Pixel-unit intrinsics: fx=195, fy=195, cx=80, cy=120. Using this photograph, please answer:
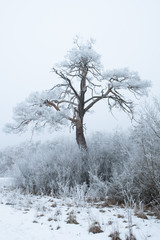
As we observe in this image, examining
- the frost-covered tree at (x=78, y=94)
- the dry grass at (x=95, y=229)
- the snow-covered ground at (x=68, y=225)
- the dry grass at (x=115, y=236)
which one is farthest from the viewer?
the frost-covered tree at (x=78, y=94)

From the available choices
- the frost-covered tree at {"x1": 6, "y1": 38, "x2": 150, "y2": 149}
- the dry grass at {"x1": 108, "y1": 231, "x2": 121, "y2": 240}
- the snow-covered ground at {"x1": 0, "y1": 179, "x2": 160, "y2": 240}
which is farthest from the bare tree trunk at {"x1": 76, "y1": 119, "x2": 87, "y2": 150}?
the dry grass at {"x1": 108, "y1": 231, "x2": 121, "y2": 240}

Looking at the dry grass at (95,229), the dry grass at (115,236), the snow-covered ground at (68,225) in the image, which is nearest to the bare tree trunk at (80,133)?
the snow-covered ground at (68,225)

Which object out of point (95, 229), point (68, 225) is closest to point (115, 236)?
point (95, 229)

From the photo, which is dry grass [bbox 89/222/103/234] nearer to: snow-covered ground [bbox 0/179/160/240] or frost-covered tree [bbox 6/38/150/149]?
snow-covered ground [bbox 0/179/160/240]

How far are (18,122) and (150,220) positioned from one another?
898 cm

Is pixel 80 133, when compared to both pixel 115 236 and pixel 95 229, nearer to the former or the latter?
pixel 95 229

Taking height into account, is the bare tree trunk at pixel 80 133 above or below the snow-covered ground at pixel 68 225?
above

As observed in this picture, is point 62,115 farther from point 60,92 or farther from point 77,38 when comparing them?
point 77,38

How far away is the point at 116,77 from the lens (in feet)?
36.2

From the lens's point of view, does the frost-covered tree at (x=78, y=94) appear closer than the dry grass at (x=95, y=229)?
No

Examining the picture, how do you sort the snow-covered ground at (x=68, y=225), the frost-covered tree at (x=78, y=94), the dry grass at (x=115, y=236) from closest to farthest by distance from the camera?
the dry grass at (x=115, y=236) < the snow-covered ground at (x=68, y=225) < the frost-covered tree at (x=78, y=94)

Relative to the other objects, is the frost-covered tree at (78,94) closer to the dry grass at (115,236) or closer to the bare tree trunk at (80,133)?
the bare tree trunk at (80,133)

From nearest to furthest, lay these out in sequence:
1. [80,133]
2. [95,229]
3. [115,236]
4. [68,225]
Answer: [115,236] → [95,229] → [68,225] → [80,133]

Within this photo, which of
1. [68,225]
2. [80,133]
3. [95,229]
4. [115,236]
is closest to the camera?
[115,236]
